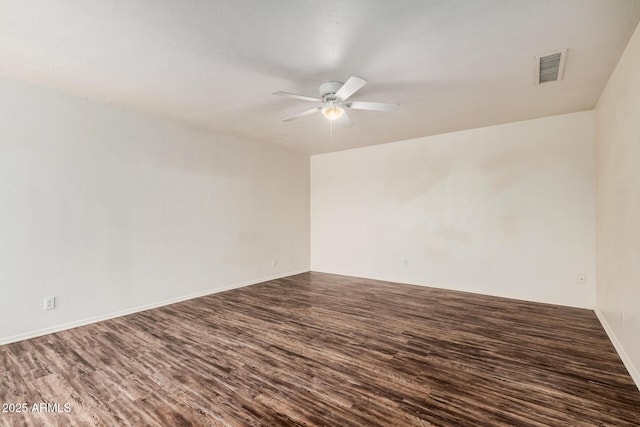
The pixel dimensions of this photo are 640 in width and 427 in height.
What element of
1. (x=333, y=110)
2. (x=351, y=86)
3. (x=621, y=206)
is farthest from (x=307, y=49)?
(x=621, y=206)

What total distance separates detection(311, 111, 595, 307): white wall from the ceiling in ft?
2.36

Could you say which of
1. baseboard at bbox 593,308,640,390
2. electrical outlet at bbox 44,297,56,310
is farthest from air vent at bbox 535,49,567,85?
electrical outlet at bbox 44,297,56,310

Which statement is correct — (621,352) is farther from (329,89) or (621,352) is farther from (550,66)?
(329,89)

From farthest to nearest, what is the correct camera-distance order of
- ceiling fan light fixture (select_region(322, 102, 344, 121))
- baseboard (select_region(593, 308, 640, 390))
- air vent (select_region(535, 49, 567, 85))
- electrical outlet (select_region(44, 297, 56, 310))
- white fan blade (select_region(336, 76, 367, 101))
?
electrical outlet (select_region(44, 297, 56, 310)) < ceiling fan light fixture (select_region(322, 102, 344, 121)) < air vent (select_region(535, 49, 567, 85)) < white fan blade (select_region(336, 76, 367, 101)) < baseboard (select_region(593, 308, 640, 390))

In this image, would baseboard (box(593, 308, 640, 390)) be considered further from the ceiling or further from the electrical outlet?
the electrical outlet

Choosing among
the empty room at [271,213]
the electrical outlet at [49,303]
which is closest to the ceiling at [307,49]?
the empty room at [271,213]

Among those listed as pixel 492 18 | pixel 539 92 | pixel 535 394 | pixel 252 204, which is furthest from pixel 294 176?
pixel 535 394

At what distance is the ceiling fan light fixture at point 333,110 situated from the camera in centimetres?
282

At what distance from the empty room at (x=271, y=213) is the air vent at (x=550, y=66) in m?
0.02

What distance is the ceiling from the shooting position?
6.07 feet

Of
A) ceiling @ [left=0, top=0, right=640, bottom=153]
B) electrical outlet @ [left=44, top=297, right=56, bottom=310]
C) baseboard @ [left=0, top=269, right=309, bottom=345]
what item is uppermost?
ceiling @ [left=0, top=0, right=640, bottom=153]

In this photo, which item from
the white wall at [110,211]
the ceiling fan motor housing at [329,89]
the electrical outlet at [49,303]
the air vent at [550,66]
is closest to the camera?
the air vent at [550,66]

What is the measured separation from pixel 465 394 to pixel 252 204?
4160 mm

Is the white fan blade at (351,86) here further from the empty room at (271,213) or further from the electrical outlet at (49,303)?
the electrical outlet at (49,303)
